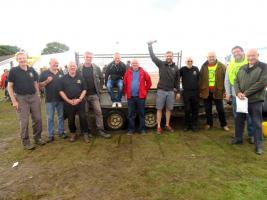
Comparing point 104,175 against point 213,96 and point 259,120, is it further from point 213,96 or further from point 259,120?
point 213,96

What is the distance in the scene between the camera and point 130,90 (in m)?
6.52

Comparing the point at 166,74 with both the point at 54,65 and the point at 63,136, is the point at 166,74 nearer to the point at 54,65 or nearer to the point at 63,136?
the point at 54,65

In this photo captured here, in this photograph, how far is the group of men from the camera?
5590 millimetres

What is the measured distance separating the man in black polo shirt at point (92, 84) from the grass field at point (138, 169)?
498 mm

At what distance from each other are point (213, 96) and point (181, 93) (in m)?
0.78

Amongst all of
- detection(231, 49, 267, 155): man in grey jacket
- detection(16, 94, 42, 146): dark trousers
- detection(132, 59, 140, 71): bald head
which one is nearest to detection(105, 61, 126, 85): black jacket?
detection(132, 59, 140, 71): bald head

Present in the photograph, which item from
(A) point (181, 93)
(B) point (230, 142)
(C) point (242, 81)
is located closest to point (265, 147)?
(B) point (230, 142)

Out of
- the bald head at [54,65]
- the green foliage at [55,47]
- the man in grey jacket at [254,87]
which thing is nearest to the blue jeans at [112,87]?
the bald head at [54,65]

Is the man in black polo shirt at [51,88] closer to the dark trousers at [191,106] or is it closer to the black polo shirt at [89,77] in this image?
the black polo shirt at [89,77]

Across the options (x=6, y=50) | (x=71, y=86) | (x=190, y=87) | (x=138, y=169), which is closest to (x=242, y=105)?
(x=190, y=87)

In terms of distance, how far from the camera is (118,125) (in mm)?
7160

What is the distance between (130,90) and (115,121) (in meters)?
1.07

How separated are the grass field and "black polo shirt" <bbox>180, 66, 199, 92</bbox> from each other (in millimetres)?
1137

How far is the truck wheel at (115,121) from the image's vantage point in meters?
7.10
